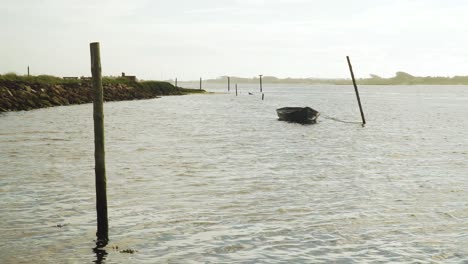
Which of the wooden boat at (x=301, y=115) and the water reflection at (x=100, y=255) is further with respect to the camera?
the wooden boat at (x=301, y=115)

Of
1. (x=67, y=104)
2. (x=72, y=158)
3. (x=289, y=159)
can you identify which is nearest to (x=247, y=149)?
(x=289, y=159)

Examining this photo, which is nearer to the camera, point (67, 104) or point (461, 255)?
point (461, 255)

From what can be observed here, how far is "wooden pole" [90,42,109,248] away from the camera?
10.7 meters

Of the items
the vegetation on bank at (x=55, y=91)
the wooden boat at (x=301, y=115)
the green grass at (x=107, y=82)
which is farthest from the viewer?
the green grass at (x=107, y=82)

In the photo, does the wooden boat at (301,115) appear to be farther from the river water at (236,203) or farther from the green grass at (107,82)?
the green grass at (107,82)

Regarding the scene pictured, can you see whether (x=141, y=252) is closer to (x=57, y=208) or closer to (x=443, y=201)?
(x=57, y=208)

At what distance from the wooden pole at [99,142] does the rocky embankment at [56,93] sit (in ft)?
148

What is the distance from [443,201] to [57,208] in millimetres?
11084

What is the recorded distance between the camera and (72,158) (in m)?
23.3

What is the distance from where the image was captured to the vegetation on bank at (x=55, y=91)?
56.2 m

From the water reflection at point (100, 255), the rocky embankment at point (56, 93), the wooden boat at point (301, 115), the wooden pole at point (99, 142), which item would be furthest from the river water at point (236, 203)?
the rocky embankment at point (56, 93)

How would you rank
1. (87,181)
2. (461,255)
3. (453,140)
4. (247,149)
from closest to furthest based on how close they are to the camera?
(461,255) < (87,181) < (247,149) < (453,140)

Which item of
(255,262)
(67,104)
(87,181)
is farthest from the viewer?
(67,104)

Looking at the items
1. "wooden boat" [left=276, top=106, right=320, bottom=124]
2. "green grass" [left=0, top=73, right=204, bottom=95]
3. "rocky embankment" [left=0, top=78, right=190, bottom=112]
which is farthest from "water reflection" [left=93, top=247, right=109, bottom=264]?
"green grass" [left=0, top=73, right=204, bottom=95]
